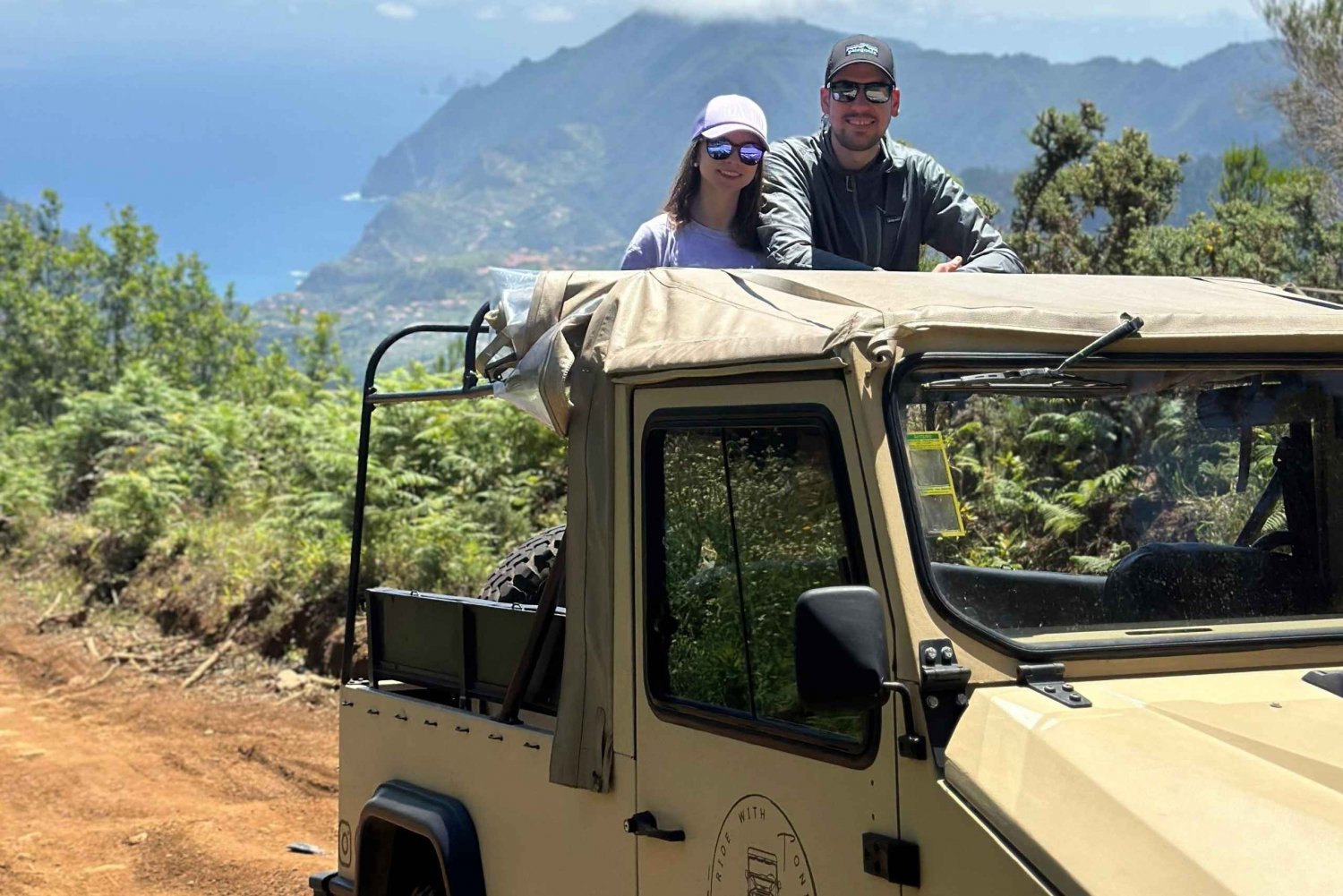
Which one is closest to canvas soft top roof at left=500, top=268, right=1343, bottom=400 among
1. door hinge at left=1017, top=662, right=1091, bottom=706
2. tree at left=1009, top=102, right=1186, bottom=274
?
door hinge at left=1017, top=662, right=1091, bottom=706

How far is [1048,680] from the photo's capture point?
8.43 ft

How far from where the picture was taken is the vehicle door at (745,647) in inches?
106

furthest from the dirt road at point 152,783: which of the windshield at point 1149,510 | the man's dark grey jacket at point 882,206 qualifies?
the windshield at point 1149,510

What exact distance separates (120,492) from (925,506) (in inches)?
505

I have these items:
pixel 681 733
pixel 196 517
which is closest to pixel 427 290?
pixel 196 517

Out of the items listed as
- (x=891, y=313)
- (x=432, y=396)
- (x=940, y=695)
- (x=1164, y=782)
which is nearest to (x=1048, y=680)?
(x=940, y=695)

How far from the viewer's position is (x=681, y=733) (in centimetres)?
316

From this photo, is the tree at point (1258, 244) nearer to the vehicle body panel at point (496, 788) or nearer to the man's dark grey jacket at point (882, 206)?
the man's dark grey jacket at point (882, 206)

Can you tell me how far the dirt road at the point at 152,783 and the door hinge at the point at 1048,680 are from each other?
4885mm

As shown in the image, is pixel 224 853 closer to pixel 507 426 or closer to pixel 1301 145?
pixel 507 426

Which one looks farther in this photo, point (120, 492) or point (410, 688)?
point (120, 492)

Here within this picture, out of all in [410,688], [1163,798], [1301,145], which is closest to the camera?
[1163,798]

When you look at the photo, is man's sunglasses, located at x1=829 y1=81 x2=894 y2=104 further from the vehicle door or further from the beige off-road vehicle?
the vehicle door

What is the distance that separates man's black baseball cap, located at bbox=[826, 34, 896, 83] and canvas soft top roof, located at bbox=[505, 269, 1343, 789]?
4.36 feet
